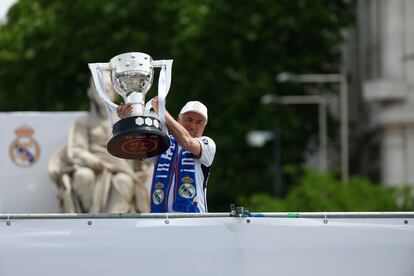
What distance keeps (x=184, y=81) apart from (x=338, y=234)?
26.8 metres

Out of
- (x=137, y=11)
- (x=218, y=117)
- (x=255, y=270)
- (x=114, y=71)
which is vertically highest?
(x=137, y=11)

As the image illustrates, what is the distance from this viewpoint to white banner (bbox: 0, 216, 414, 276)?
313 inches

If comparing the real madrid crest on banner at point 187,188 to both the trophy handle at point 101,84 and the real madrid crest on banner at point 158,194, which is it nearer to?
the real madrid crest on banner at point 158,194

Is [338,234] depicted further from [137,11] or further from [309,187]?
[137,11]

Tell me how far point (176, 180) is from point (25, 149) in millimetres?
7056

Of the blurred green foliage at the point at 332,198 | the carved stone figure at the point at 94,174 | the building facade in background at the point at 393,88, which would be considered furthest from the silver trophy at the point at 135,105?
the building facade in background at the point at 393,88

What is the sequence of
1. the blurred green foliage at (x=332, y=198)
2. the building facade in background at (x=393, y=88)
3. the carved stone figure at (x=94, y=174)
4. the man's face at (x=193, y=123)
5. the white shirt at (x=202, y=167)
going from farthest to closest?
the building facade in background at (x=393, y=88) → the blurred green foliage at (x=332, y=198) → the carved stone figure at (x=94, y=174) → the man's face at (x=193, y=123) → the white shirt at (x=202, y=167)

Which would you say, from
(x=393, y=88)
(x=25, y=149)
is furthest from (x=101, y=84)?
(x=393, y=88)

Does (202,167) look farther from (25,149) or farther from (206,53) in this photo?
(206,53)

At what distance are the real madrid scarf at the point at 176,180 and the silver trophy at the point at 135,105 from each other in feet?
1.25

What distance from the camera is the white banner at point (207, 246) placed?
7.95m

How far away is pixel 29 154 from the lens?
15875 mm

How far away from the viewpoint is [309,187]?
29.7 meters

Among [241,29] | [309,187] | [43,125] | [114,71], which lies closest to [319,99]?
[241,29]
